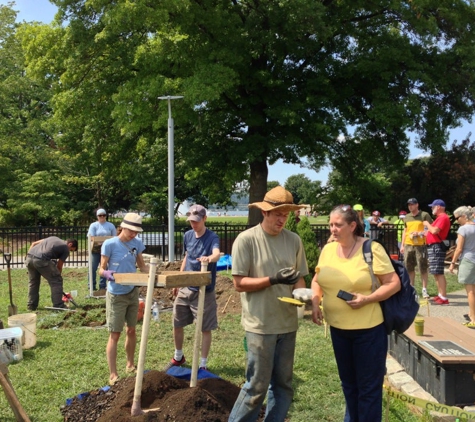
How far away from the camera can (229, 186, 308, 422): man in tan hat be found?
3535mm

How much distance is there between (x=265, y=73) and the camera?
64.0 ft

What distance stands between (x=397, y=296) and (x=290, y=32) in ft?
54.9

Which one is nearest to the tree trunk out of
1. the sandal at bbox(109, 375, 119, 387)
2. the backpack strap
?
the sandal at bbox(109, 375, 119, 387)

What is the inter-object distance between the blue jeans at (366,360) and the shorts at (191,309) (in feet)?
6.58

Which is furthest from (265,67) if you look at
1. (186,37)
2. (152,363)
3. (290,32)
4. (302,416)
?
(302,416)

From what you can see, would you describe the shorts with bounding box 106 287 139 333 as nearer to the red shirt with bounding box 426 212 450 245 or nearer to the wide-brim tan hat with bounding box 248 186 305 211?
the wide-brim tan hat with bounding box 248 186 305 211

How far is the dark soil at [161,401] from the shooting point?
12.9ft

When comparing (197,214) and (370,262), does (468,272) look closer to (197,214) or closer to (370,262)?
(197,214)

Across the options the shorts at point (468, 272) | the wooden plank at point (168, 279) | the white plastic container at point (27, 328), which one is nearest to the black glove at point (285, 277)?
the wooden plank at point (168, 279)

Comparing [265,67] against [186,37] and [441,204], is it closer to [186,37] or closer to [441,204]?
[186,37]

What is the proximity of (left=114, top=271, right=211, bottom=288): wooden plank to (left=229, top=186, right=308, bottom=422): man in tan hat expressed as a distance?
25.9 inches

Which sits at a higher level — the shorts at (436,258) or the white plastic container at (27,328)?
the shorts at (436,258)

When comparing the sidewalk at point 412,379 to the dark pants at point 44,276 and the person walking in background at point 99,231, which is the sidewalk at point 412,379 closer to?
the dark pants at point 44,276

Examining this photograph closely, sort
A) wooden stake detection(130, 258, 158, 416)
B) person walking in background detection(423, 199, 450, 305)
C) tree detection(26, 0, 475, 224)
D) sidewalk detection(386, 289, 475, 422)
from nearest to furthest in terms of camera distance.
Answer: wooden stake detection(130, 258, 158, 416)
sidewalk detection(386, 289, 475, 422)
person walking in background detection(423, 199, 450, 305)
tree detection(26, 0, 475, 224)
